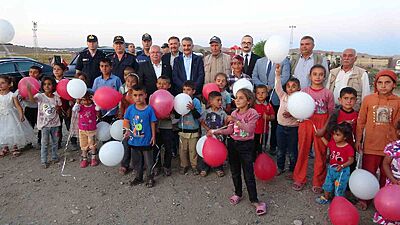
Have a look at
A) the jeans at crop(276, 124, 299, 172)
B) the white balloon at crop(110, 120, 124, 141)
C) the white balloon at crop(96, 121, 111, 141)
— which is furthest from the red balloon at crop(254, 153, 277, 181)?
the white balloon at crop(96, 121, 111, 141)

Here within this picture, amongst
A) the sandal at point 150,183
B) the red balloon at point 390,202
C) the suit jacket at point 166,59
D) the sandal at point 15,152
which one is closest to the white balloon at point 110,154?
the sandal at point 150,183

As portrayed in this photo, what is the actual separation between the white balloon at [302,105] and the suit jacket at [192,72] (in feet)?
5.32

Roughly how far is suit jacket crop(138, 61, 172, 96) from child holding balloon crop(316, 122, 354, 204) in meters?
2.61

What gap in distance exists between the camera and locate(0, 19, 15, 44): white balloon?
178 inches

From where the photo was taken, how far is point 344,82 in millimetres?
3842

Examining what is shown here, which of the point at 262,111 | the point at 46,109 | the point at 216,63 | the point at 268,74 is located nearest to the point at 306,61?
the point at 268,74

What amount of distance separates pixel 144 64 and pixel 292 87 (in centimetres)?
230

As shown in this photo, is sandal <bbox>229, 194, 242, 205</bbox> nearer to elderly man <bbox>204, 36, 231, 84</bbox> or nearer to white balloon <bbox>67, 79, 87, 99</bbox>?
elderly man <bbox>204, 36, 231, 84</bbox>

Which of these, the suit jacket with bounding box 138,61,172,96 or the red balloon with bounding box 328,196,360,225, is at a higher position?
the suit jacket with bounding box 138,61,172,96

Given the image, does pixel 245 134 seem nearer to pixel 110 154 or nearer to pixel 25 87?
pixel 110 154

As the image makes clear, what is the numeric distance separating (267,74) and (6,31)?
4.24 meters

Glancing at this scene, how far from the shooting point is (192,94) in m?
4.12

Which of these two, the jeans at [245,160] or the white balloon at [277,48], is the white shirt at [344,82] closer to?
the white balloon at [277,48]

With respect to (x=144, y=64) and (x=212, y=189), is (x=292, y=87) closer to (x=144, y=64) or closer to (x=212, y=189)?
(x=212, y=189)
